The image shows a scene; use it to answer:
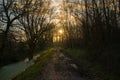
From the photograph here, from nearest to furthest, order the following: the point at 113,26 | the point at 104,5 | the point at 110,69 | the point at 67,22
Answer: the point at 110,69
the point at 113,26
the point at 104,5
the point at 67,22

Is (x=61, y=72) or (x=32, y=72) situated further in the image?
(x=32, y=72)

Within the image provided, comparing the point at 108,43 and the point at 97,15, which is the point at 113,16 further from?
the point at 108,43

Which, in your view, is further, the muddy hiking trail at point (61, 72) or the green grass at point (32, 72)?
the green grass at point (32, 72)

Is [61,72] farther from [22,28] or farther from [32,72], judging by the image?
[22,28]

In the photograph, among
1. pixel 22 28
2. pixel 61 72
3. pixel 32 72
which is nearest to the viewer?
pixel 61 72

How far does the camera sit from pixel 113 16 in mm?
27484

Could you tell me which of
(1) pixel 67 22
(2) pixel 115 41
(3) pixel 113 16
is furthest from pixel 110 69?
(1) pixel 67 22

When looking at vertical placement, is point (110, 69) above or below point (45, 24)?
below

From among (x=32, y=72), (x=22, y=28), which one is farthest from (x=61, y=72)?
(x=22, y=28)

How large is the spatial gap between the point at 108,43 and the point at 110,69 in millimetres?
8623

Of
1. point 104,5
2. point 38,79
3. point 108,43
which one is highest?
point 104,5

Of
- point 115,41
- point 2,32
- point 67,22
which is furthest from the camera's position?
point 67,22

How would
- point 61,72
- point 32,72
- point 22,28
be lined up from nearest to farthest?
point 61,72, point 32,72, point 22,28

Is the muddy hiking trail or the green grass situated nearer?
the muddy hiking trail
